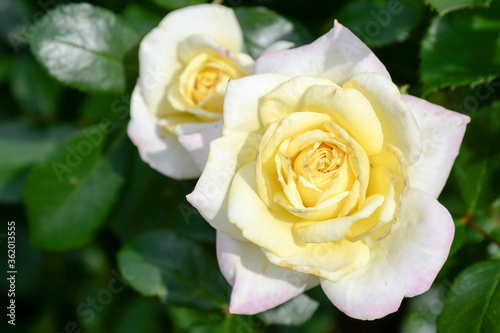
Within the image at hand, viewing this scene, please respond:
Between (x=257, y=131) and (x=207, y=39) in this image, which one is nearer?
(x=257, y=131)

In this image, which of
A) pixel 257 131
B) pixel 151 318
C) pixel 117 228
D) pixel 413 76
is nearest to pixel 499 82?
pixel 413 76

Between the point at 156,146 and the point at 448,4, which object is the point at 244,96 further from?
the point at 448,4

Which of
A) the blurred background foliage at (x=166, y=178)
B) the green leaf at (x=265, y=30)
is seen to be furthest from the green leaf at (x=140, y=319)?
the green leaf at (x=265, y=30)

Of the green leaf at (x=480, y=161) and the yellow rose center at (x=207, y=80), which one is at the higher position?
the yellow rose center at (x=207, y=80)

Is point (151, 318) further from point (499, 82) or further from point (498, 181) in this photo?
point (499, 82)

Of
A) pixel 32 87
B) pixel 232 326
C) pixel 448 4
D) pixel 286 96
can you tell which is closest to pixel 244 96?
pixel 286 96

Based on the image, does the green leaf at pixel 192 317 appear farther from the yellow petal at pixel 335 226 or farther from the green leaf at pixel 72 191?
the yellow petal at pixel 335 226
